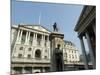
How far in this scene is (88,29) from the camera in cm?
156

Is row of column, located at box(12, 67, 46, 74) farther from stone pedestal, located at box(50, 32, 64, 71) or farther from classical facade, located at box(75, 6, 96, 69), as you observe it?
classical facade, located at box(75, 6, 96, 69)

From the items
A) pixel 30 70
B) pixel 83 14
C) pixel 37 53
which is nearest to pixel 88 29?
pixel 83 14

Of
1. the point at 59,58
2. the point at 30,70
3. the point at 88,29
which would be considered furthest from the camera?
the point at 88,29

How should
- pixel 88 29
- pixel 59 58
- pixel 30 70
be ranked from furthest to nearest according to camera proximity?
pixel 88 29 < pixel 59 58 < pixel 30 70

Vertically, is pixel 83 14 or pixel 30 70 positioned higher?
pixel 83 14

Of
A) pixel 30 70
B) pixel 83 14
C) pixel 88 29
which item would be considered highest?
pixel 83 14

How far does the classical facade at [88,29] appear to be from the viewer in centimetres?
152

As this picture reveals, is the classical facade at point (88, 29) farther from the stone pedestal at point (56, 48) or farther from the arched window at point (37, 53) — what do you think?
the arched window at point (37, 53)

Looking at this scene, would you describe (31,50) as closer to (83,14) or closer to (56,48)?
(56,48)

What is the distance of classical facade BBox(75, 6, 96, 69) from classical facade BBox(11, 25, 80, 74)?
15 cm

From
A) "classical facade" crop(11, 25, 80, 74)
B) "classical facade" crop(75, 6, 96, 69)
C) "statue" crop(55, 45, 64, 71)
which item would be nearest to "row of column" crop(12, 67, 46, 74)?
"classical facade" crop(11, 25, 80, 74)

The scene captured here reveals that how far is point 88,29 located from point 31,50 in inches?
20.8

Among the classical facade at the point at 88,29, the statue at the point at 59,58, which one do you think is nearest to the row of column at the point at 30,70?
the statue at the point at 59,58

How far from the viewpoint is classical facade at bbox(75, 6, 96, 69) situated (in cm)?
152
